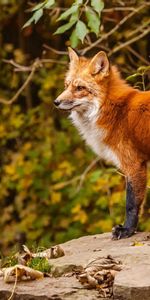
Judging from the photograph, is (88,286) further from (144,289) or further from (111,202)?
(111,202)

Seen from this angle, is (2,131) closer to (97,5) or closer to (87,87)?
(87,87)

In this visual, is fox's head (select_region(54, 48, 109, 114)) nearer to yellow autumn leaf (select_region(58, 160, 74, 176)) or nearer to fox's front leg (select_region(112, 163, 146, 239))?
fox's front leg (select_region(112, 163, 146, 239))

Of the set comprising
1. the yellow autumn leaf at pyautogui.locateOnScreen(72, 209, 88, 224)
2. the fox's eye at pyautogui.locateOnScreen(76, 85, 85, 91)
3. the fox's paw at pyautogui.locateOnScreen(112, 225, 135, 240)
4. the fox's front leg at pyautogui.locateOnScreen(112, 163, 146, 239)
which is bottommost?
the fox's paw at pyautogui.locateOnScreen(112, 225, 135, 240)

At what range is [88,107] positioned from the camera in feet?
24.5

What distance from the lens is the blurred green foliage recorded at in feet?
44.4

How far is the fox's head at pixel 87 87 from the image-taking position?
740 centimetres

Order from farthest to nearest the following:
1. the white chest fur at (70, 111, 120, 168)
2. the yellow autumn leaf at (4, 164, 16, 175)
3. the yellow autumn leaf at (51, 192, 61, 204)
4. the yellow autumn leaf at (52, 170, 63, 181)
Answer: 1. the yellow autumn leaf at (4, 164, 16, 175)
2. the yellow autumn leaf at (51, 192, 61, 204)
3. the yellow autumn leaf at (52, 170, 63, 181)
4. the white chest fur at (70, 111, 120, 168)

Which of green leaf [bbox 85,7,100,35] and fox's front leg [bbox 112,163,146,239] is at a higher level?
green leaf [bbox 85,7,100,35]

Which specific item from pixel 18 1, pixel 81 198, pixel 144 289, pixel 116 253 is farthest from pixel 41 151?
pixel 144 289

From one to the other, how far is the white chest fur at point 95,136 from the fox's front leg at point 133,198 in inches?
9.0

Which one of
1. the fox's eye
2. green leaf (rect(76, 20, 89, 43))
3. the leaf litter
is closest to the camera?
the leaf litter

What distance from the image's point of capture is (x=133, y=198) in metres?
7.11

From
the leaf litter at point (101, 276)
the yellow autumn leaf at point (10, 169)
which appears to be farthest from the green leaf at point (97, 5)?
the yellow autumn leaf at point (10, 169)

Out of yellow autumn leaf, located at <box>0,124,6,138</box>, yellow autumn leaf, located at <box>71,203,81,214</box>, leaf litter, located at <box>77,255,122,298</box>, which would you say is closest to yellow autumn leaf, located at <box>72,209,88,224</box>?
yellow autumn leaf, located at <box>71,203,81,214</box>
